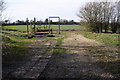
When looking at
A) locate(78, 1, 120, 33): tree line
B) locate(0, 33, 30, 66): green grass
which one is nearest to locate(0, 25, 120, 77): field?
locate(0, 33, 30, 66): green grass

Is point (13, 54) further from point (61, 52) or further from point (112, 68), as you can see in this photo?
point (112, 68)

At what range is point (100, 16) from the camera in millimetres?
25938

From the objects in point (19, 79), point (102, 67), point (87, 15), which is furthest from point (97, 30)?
point (19, 79)

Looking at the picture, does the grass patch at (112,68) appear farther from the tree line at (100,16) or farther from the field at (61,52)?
the tree line at (100,16)

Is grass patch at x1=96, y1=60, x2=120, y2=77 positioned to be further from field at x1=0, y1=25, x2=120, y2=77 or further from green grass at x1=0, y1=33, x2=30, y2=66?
green grass at x1=0, y1=33, x2=30, y2=66

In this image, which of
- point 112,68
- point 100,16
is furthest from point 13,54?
point 100,16

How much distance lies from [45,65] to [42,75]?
1.11m

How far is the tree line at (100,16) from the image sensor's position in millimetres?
25875

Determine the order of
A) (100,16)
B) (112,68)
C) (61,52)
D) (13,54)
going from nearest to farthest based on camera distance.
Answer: (112,68), (13,54), (61,52), (100,16)

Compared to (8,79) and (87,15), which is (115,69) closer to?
(8,79)

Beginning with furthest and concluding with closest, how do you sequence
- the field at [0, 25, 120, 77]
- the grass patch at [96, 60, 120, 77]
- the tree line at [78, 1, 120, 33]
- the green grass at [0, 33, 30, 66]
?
1. the tree line at [78, 1, 120, 33]
2. the green grass at [0, 33, 30, 66]
3. the field at [0, 25, 120, 77]
4. the grass patch at [96, 60, 120, 77]

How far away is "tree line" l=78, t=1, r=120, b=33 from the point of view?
84.9 ft

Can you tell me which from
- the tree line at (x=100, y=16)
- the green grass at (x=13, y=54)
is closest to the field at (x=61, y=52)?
the green grass at (x=13, y=54)

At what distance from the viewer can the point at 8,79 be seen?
14.0ft
